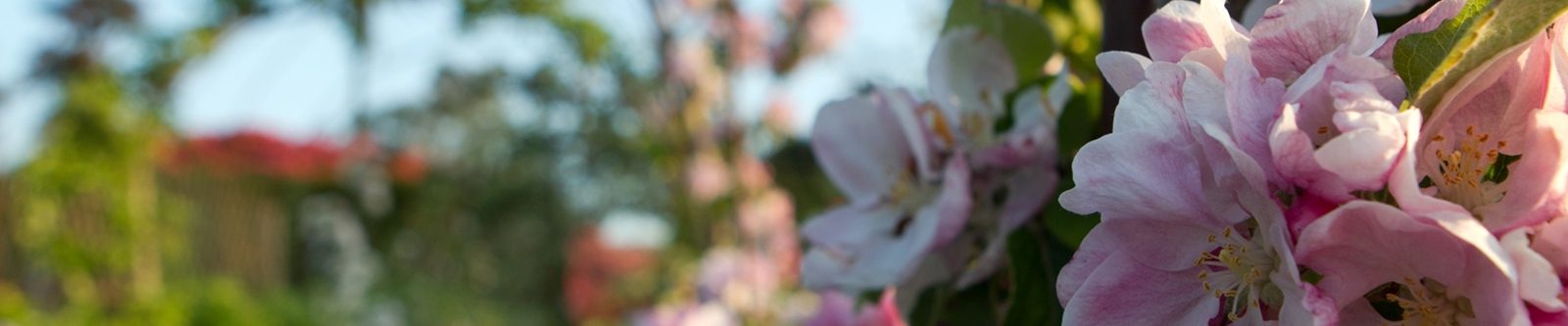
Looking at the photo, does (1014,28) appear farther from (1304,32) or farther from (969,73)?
(1304,32)

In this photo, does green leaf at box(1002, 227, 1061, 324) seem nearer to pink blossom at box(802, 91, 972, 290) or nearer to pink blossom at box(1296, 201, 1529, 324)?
pink blossom at box(802, 91, 972, 290)

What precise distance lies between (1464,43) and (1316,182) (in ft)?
0.18

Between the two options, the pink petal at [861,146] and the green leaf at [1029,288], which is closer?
the green leaf at [1029,288]

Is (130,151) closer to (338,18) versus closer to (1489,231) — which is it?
(338,18)

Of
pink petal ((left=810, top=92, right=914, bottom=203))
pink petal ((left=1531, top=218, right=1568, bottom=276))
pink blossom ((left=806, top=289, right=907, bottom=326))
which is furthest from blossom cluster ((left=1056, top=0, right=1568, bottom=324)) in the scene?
pink blossom ((left=806, top=289, right=907, bottom=326))

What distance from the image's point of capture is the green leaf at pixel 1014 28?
0.70m

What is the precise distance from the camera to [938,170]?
70cm

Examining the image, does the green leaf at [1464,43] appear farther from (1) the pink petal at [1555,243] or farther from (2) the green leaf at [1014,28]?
(2) the green leaf at [1014,28]

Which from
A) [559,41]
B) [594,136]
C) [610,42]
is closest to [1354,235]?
[610,42]

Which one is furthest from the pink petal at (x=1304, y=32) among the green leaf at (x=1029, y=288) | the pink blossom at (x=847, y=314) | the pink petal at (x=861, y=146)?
the pink blossom at (x=847, y=314)

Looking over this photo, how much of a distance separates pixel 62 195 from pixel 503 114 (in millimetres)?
3549

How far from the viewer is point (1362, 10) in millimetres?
416

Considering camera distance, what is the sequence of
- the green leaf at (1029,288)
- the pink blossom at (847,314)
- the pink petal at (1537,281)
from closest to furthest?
1. the pink petal at (1537,281)
2. the green leaf at (1029,288)
3. the pink blossom at (847,314)

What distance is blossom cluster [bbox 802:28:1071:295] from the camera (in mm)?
656
